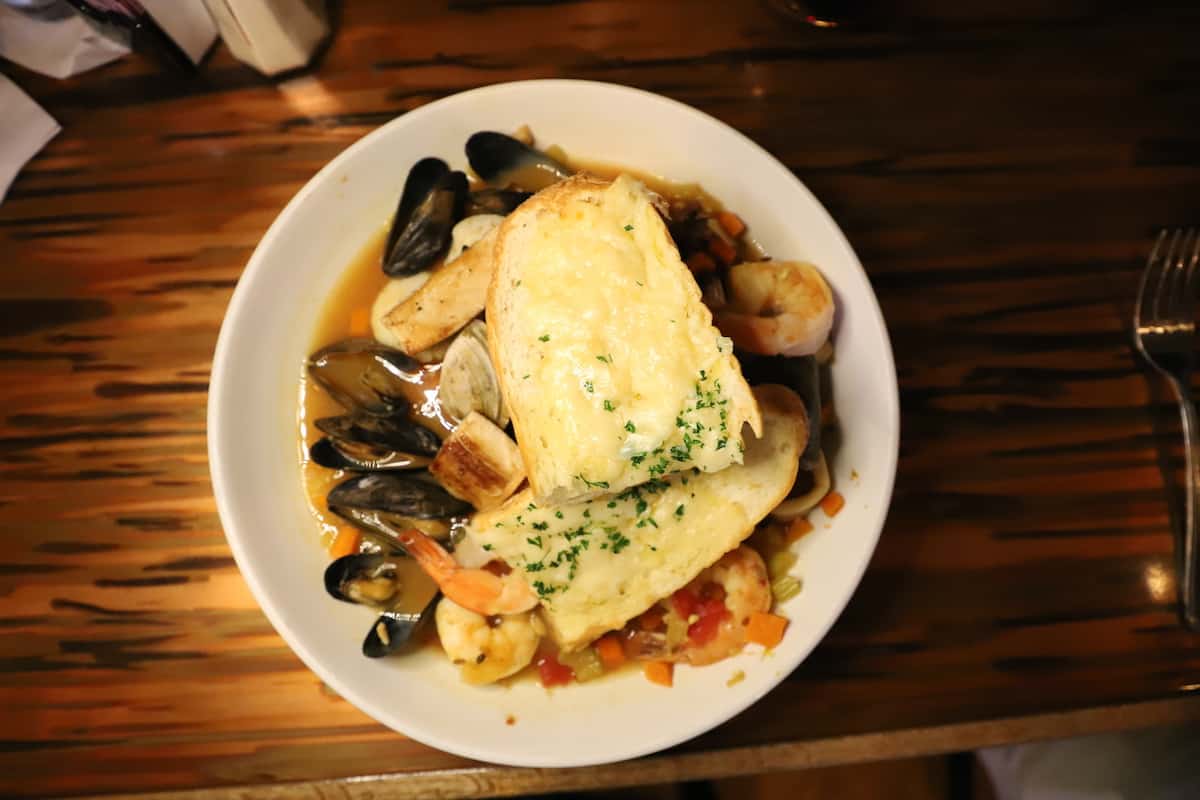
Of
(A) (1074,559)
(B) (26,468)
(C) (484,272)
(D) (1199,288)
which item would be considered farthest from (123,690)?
(D) (1199,288)

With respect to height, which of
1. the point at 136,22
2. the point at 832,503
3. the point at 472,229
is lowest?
the point at 832,503

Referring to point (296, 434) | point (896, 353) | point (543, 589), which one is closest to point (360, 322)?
point (296, 434)

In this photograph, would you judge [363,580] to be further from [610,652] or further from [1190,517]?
[1190,517]

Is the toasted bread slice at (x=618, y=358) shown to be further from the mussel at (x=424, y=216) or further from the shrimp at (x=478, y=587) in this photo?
the mussel at (x=424, y=216)

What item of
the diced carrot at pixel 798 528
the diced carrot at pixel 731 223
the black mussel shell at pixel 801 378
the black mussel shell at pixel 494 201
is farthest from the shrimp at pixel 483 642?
the diced carrot at pixel 731 223

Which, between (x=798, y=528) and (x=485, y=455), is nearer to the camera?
(x=485, y=455)
